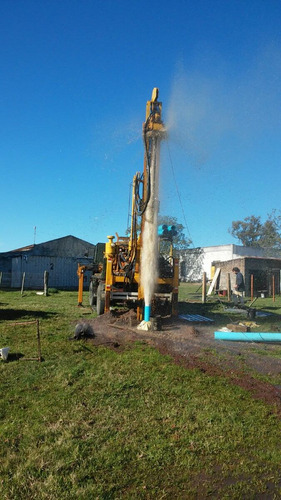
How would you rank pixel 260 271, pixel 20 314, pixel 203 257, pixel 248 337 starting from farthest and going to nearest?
pixel 203 257
pixel 260 271
pixel 20 314
pixel 248 337

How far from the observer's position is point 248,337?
830cm

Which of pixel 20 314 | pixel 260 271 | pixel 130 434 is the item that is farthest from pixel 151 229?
pixel 260 271

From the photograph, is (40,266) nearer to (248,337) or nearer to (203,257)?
(248,337)

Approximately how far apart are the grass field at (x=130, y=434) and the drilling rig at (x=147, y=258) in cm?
462

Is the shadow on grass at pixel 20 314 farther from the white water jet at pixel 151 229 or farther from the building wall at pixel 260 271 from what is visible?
the building wall at pixel 260 271

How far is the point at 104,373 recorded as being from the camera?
5457mm

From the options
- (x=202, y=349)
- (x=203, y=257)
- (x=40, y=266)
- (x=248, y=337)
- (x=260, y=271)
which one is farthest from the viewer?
(x=203, y=257)

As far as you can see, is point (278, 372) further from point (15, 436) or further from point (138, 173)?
point (138, 173)

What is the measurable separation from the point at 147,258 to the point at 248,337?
3501 millimetres

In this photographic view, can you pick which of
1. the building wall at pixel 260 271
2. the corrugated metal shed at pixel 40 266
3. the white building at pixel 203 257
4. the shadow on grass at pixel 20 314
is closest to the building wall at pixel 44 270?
the corrugated metal shed at pixel 40 266

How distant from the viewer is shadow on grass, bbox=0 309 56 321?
35.2 ft

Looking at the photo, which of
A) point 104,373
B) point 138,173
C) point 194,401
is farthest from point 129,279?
point 194,401

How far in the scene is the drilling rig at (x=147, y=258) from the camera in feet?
33.0

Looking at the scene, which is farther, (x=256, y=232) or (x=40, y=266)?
(x=256, y=232)
